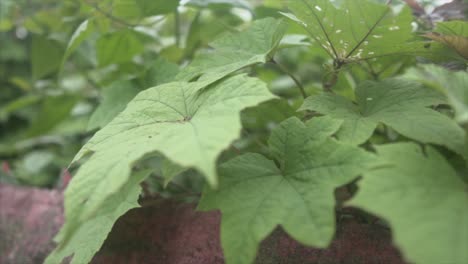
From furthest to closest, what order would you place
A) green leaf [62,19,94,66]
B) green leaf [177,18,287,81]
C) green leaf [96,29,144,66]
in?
green leaf [96,29,144,66]
green leaf [62,19,94,66]
green leaf [177,18,287,81]

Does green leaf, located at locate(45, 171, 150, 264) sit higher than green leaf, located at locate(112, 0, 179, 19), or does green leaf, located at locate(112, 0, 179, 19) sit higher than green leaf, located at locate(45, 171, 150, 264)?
green leaf, located at locate(112, 0, 179, 19)

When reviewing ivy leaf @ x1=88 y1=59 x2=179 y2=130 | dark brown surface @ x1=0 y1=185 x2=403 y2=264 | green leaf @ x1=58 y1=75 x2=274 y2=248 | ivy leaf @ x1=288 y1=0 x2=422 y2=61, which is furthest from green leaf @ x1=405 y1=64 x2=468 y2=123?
ivy leaf @ x1=88 y1=59 x2=179 y2=130

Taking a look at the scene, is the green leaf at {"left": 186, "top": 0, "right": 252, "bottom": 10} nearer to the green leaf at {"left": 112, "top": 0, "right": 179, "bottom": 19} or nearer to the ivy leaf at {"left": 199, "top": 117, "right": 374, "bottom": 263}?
the green leaf at {"left": 112, "top": 0, "right": 179, "bottom": 19}

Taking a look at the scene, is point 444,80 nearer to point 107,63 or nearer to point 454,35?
point 454,35

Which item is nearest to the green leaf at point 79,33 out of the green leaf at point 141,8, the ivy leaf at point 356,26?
the green leaf at point 141,8

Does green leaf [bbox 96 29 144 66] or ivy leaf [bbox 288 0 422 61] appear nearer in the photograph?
ivy leaf [bbox 288 0 422 61]

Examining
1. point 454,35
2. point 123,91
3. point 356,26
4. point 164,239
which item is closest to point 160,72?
Answer: point 123,91
